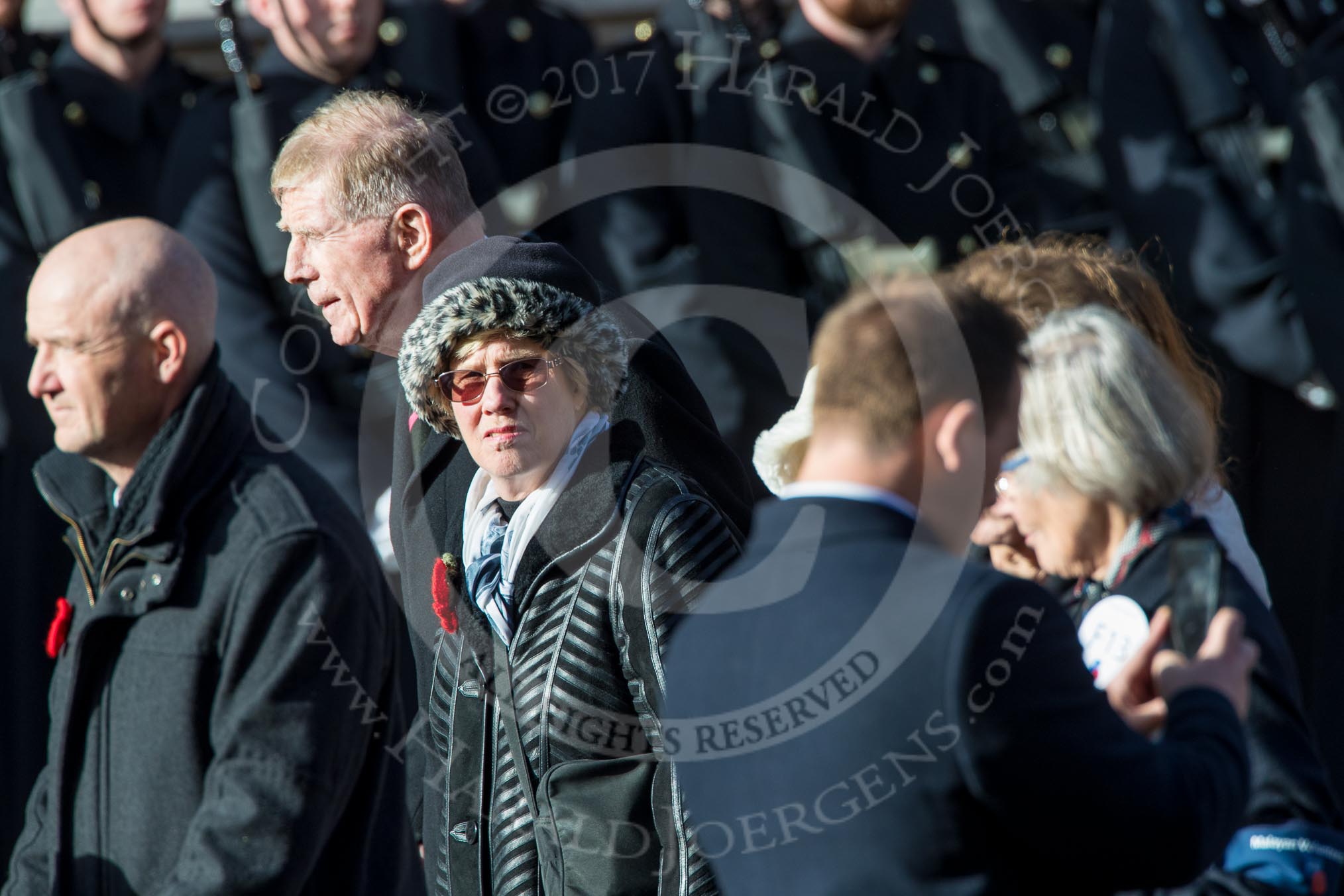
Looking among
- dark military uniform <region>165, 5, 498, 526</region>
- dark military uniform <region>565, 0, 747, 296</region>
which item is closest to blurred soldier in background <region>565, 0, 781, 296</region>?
dark military uniform <region>565, 0, 747, 296</region>

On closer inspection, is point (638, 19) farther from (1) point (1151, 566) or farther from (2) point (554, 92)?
(1) point (1151, 566)

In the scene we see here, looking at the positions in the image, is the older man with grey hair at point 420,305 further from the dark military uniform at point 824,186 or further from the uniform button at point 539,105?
the uniform button at point 539,105

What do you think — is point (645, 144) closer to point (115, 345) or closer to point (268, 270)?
point (268, 270)

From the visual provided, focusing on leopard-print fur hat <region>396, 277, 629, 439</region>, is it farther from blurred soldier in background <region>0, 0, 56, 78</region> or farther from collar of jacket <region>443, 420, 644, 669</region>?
blurred soldier in background <region>0, 0, 56, 78</region>

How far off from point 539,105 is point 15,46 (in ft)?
4.49

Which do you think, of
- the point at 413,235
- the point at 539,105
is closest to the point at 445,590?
the point at 413,235

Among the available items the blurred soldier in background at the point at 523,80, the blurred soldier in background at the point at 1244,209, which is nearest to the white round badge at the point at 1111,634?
the blurred soldier in background at the point at 1244,209

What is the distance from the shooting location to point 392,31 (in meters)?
4.28

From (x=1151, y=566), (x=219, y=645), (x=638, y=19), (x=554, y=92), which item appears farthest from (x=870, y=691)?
(x=638, y=19)

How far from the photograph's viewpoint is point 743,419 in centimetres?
387

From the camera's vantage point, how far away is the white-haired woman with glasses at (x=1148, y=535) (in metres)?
1.97

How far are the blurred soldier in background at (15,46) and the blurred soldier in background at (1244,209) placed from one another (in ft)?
8.85

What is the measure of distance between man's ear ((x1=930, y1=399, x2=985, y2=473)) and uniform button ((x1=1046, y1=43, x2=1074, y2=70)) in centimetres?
285

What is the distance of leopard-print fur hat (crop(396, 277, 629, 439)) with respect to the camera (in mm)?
1961
